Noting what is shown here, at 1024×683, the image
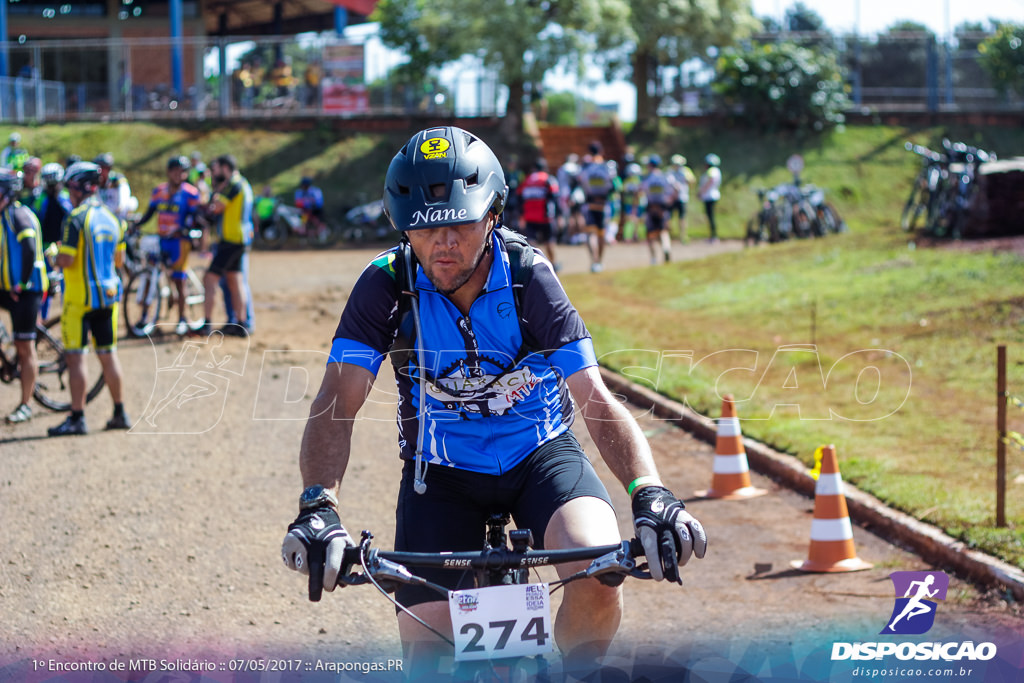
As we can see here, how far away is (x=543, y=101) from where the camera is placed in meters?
41.3

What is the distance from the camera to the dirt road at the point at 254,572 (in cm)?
539

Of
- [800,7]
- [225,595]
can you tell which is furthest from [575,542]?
[800,7]

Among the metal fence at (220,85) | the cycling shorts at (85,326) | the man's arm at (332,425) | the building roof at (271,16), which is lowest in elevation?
the cycling shorts at (85,326)

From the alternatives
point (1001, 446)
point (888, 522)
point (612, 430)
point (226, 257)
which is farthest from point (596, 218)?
point (612, 430)

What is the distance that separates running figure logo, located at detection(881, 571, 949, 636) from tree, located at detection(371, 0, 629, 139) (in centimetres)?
2828

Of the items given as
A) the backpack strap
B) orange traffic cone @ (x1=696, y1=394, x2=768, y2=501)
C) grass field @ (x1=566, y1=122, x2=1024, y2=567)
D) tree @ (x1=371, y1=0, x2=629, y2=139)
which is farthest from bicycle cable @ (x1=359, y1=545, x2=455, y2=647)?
tree @ (x1=371, y1=0, x2=629, y2=139)

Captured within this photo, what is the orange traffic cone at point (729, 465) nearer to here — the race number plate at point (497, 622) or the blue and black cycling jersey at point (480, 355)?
the blue and black cycling jersey at point (480, 355)

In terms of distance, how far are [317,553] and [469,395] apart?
89cm

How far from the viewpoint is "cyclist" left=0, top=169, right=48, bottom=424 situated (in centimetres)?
1003

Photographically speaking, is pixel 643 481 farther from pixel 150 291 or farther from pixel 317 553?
pixel 150 291

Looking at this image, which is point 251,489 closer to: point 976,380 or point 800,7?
point 976,380

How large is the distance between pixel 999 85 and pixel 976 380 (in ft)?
107

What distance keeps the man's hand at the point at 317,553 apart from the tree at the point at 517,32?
31.1 meters

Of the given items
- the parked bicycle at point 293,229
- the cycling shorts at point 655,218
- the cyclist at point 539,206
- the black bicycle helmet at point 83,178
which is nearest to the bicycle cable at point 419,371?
the black bicycle helmet at point 83,178
